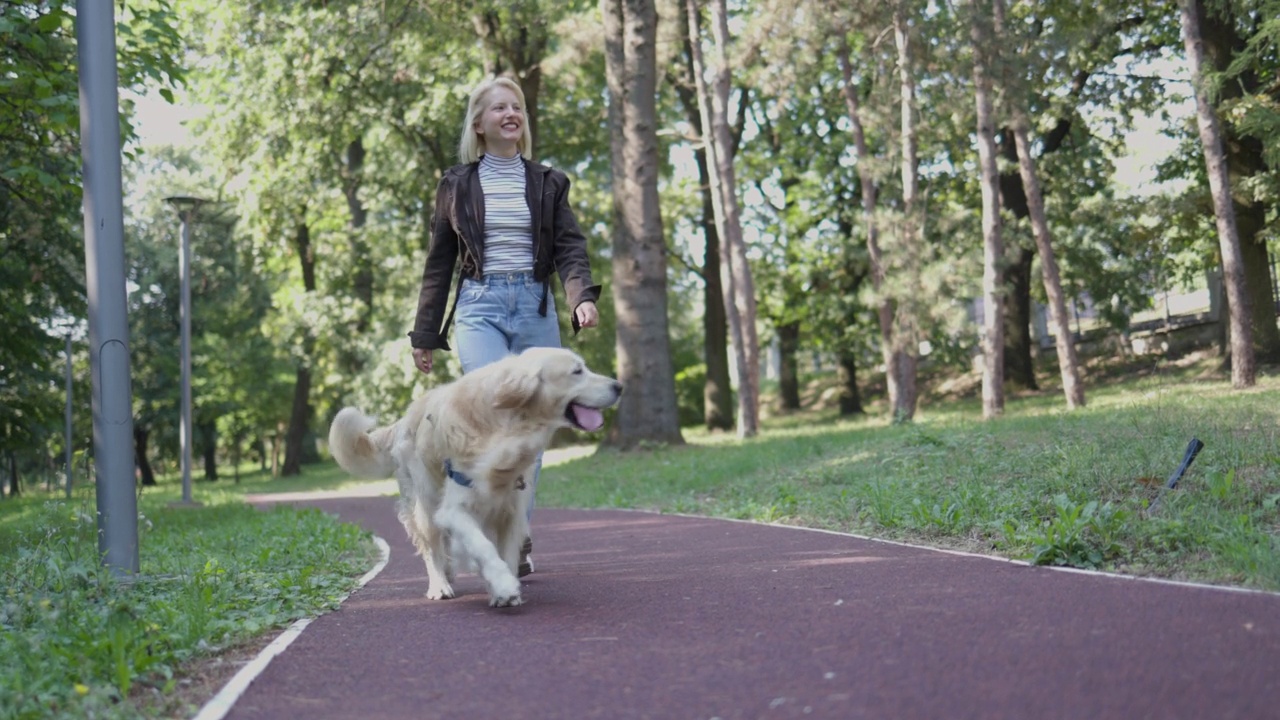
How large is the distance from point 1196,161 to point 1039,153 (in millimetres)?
3664

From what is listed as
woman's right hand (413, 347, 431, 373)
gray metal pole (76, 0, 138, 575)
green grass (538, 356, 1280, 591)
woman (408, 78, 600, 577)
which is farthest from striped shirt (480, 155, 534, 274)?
green grass (538, 356, 1280, 591)

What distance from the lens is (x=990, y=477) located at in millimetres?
8750

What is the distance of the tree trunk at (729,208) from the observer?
857 inches

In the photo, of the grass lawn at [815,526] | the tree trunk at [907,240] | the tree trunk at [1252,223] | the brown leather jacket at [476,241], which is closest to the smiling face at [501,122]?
the brown leather jacket at [476,241]

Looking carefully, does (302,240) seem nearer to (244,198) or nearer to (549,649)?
(244,198)

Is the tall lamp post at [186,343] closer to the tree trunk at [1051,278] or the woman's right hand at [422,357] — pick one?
the tree trunk at [1051,278]

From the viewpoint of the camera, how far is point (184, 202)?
66.6ft

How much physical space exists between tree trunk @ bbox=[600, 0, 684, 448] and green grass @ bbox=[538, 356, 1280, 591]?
3377mm

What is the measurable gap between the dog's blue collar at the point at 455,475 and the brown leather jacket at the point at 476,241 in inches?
35.5

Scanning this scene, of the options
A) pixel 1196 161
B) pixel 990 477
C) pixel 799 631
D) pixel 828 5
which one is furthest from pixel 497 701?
pixel 1196 161

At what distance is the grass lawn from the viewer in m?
4.28

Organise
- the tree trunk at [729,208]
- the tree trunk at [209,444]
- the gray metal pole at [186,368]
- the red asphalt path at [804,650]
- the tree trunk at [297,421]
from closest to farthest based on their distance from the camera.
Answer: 1. the red asphalt path at [804,650]
2. the gray metal pole at [186,368]
3. the tree trunk at [729,208]
4. the tree trunk at [297,421]
5. the tree trunk at [209,444]

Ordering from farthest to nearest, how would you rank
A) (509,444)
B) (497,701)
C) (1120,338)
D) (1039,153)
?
(1120,338), (1039,153), (509,444), (497,701)

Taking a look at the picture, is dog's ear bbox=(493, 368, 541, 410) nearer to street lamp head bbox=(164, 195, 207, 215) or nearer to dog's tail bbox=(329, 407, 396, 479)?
dog's tail bbox=(329, 407, 396, 479)
